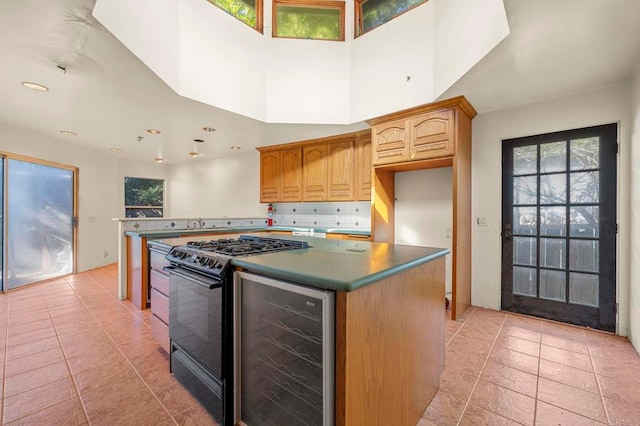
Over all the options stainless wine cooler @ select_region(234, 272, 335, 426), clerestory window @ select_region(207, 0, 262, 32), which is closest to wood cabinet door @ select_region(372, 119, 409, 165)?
clerestory window @ select_region(207, 0, 262, 32)

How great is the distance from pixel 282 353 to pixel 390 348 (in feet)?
1.60

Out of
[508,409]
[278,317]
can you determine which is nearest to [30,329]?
[278,317]

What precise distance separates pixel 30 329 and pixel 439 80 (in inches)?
187

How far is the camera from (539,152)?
3.04m

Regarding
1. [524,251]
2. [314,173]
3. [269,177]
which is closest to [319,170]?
[314,173]

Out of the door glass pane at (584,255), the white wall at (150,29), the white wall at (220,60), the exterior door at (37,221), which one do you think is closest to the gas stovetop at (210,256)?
the white wall at (150,29)

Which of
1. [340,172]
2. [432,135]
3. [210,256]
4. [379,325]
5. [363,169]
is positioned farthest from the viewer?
[340,172]

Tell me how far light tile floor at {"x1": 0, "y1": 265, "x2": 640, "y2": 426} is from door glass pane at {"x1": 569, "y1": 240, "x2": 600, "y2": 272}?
620 millimetres

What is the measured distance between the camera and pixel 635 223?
2.41 m

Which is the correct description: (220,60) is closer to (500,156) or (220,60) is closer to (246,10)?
(246,10)

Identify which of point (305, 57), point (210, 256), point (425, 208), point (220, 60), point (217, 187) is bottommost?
point (210, 256)

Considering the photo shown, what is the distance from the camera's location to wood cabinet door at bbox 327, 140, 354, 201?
4.22m

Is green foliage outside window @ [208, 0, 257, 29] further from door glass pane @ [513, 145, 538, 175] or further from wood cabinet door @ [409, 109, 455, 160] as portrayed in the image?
door glass pane @ [513, 145, 538, 175]

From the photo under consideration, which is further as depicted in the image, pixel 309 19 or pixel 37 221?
pixel 37 221
